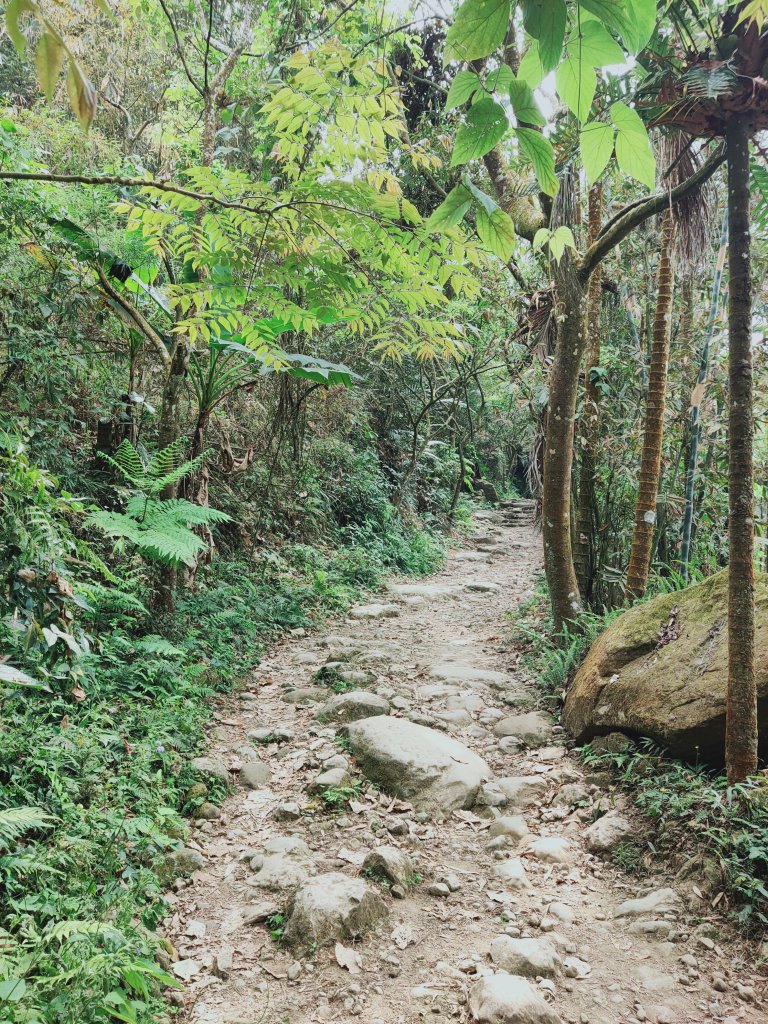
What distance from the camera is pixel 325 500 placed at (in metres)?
9.76

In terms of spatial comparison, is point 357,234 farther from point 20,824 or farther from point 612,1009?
point 612,1009

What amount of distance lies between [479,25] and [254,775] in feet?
12.6

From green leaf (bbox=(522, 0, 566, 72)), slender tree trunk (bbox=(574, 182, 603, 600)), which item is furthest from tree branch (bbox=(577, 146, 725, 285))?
green leaf (bbox=(522, 0, 566, 72))

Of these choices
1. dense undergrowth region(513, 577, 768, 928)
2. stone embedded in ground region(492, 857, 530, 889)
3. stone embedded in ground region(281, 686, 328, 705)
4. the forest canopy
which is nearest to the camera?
the forest canopy

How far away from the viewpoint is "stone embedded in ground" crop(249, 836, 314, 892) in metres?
2.89

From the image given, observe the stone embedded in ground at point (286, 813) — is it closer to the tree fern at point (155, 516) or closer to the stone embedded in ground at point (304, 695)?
the stone embedded in ground at point (304, 695)

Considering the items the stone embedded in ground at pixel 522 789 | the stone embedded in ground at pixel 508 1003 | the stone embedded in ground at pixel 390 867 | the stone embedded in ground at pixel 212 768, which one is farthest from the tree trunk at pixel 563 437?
the stone embedded in ground at pixel 508 1003

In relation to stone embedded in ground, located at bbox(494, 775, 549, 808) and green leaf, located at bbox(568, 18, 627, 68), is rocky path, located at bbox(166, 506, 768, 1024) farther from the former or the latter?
green leaf, located at bbox(568, 18, 627, 68)

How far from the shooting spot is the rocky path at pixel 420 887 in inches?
90.2

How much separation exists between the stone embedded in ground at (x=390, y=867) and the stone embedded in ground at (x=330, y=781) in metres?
0.63

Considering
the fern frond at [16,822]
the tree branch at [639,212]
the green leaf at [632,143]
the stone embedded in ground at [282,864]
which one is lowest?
the stone embedded in ground at [282,864]

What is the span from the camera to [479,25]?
866 mm

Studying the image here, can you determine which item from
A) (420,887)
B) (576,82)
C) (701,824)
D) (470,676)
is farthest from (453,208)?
(470,676)

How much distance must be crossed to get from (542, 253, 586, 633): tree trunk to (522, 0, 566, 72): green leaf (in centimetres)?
469
